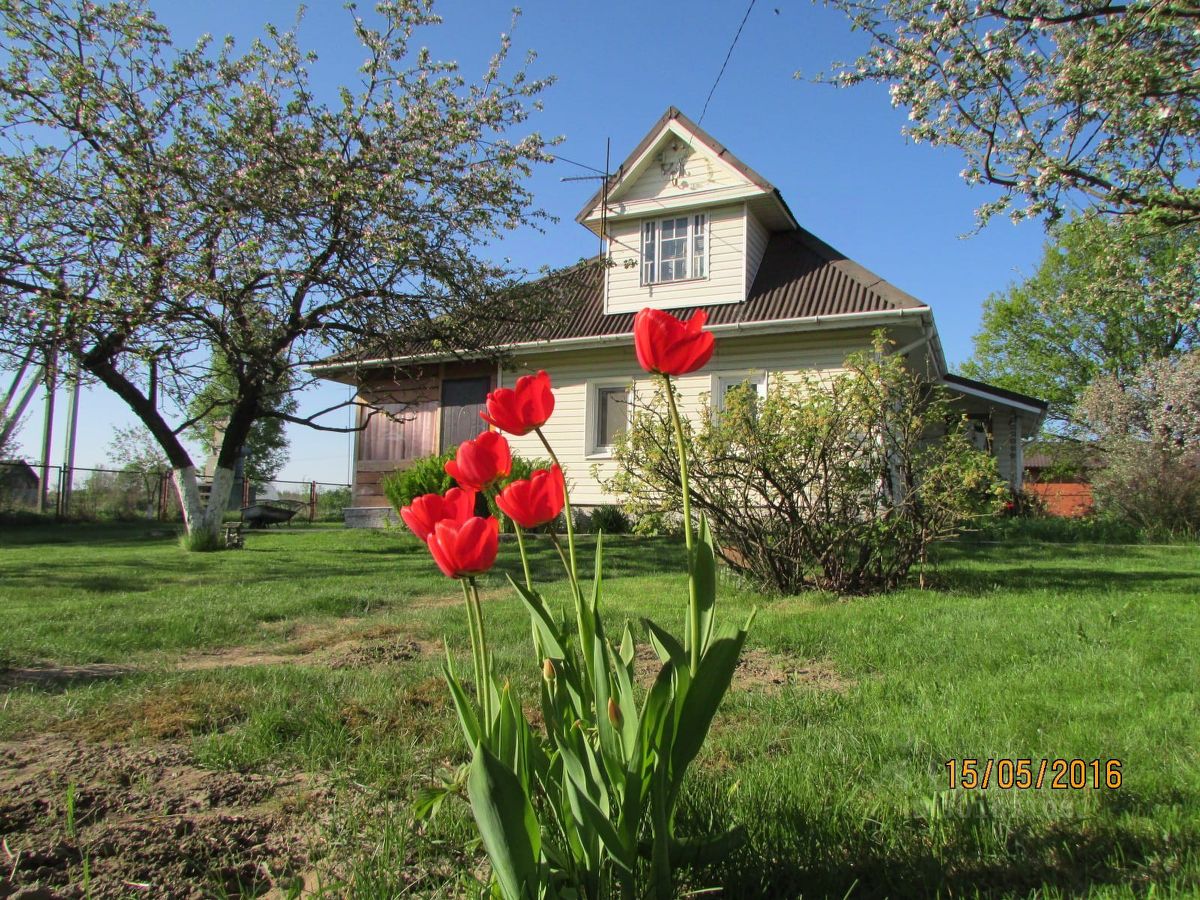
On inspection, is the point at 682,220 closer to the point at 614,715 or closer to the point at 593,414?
the point at 593,414

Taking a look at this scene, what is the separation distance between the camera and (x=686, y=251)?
506 inches

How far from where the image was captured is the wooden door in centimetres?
1430

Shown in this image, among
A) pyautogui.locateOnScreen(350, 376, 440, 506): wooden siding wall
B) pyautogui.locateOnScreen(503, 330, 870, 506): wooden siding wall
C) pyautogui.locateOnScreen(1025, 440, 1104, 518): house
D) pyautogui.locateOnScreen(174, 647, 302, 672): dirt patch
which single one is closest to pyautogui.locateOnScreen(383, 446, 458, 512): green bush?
pyautogui.locateOnScreen(503, 330, 870, 506): wooden siding wall

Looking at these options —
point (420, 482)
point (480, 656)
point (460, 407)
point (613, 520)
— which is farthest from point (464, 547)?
point (460, 407)

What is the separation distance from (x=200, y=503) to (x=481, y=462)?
10703 millimetres

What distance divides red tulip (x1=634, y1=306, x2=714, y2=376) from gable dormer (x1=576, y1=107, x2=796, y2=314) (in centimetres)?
1139

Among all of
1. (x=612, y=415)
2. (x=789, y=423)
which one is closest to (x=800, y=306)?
(x=612, y=415)

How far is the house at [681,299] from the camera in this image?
11.5 meters

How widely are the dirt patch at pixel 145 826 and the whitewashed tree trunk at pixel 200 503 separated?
355 inches

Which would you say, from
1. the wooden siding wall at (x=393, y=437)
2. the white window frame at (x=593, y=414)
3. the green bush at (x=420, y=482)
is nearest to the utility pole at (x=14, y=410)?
the wooden siding wall at (x=393, y=437)

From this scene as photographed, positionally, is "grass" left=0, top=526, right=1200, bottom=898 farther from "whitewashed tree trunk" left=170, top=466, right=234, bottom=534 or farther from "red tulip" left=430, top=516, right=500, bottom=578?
"whitewashed tree trunk" left=170, top=466, right=234, bottom=534

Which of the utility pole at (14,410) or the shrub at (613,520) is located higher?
the utility pole at (14,410)

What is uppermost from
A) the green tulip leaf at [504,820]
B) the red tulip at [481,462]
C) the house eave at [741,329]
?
the house eave at [741,329]

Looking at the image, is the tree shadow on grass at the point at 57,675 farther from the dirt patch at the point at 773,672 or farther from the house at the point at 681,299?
the house at the point at 681,299
